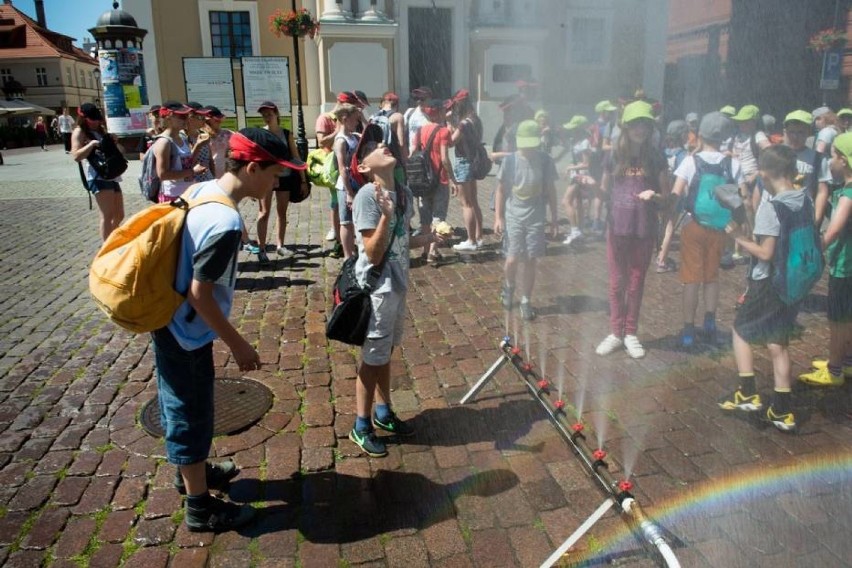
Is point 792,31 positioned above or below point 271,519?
above

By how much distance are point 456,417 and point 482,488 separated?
802 mm

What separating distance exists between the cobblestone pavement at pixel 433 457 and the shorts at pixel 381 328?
0.63 m

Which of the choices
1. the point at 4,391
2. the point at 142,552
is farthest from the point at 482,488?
the point at 4,391

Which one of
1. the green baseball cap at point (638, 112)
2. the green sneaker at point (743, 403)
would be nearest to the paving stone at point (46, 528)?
the green sneaker at point (743, 403)

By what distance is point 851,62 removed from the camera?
21188 millimetres

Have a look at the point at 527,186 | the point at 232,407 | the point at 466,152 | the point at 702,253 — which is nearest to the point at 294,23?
the point at 466,152

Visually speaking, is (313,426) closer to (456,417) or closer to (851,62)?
(456,417)

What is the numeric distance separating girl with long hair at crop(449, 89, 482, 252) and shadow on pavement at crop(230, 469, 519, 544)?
5.35 meters

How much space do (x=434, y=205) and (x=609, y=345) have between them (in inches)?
146

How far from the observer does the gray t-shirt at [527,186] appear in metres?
5.75

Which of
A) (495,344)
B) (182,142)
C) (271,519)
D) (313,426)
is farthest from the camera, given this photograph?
(182,142)

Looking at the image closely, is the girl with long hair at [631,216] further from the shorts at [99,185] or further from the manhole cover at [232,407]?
the shorts at [99,185]

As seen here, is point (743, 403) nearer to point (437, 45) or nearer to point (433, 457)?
point (433, 457)

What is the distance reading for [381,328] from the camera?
3.49m
